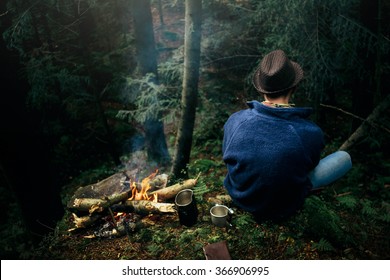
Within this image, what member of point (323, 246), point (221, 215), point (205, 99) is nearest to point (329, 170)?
point (323, 246)

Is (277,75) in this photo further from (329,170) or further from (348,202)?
(348,202)

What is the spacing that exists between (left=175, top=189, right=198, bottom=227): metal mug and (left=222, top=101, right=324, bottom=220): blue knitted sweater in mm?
1250

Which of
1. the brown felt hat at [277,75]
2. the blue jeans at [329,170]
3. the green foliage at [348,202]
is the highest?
the brown felt hat at [277,75]

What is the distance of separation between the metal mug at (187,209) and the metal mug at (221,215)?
11.8 inches

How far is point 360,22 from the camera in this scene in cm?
632

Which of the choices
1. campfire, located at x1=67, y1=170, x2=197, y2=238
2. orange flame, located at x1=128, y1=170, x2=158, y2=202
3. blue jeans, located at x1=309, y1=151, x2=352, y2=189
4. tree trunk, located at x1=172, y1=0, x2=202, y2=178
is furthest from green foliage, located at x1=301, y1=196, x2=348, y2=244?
tree trunk, located at x1=172, y1=0, x2=202, y2=178

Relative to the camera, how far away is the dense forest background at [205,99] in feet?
16.0

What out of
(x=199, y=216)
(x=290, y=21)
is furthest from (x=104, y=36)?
(x=199, y=216)

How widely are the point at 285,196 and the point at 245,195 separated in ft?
1.50

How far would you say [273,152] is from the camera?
110 inches

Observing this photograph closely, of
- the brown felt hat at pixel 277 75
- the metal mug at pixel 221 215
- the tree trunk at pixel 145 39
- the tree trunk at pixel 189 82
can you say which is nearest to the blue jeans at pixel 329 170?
the brown felt hat at pixel 277 75

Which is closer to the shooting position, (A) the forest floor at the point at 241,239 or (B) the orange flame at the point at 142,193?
(A) the forest floor at the point at 241,239

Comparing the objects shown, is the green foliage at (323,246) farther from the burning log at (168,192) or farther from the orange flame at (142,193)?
the orange flame at (142,193)

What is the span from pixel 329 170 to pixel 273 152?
1250mm
